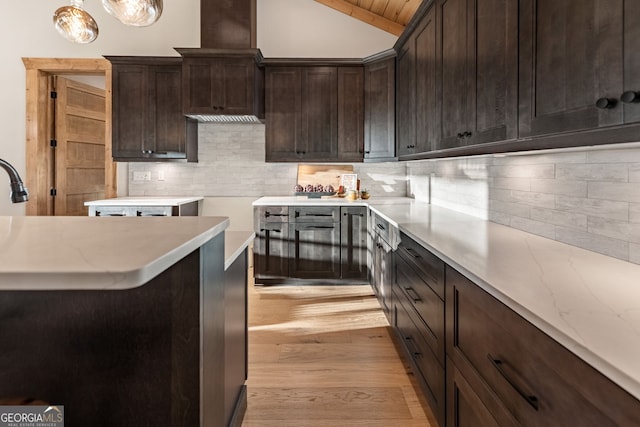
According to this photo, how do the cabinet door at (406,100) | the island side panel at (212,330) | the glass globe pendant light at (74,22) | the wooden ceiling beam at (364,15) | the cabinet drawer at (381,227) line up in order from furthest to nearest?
the wooden ceiling beam at (364,15), the cabinet door at (406,100), the cabinet drawer at (381,227), the glass globe pendant light at (74,22), the island side panel at (212,330)

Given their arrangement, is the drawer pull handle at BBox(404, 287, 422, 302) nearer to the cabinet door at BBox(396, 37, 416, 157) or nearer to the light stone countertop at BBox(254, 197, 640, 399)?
the light stone countertop at BBox(254, 197, 640, 399)

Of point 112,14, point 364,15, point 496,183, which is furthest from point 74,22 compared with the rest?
point 364,15

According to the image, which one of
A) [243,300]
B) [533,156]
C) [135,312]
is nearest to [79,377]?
[135,312]

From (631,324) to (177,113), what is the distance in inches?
178

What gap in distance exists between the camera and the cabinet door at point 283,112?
465cm

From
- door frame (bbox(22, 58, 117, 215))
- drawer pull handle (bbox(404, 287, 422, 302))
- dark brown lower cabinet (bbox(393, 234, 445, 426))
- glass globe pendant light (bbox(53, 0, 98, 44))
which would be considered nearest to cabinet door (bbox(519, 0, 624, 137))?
dark brown lower cabinet (bbox(393, 234, 445, 426))

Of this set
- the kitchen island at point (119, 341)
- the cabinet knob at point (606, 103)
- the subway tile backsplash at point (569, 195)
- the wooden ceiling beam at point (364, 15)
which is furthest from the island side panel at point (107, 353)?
the wooden ceiling beam at point (364, 15)

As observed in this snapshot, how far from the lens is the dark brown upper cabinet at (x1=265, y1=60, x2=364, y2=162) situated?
463 centimetres

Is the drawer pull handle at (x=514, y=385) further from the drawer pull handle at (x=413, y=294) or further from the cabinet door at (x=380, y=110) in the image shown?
the cabinet door at (x=380, y=110)

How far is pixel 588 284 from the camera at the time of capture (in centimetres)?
122

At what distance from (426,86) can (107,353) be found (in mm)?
2743

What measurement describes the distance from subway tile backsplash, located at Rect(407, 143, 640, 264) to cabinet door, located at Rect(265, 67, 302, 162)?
83.5 inches

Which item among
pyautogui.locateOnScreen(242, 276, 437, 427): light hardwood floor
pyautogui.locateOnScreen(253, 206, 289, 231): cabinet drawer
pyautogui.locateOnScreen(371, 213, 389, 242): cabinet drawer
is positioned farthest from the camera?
pyautogui.locateOnScreen(253, 206, 289, 231): cabinet drawer

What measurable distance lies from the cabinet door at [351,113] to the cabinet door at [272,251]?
43.8 inches
